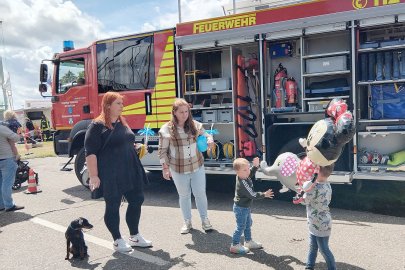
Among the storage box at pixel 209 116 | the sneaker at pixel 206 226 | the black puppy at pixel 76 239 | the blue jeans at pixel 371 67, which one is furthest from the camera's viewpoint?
the storage box at pixel 209 116

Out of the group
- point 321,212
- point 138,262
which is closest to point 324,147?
point 321,212

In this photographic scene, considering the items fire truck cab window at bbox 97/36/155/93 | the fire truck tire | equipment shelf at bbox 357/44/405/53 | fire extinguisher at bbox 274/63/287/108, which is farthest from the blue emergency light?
equipment shelf at bbox 357/44/405/53

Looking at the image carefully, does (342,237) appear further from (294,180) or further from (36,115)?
(36,115)

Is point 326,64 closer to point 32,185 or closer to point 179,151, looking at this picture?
point 179,151

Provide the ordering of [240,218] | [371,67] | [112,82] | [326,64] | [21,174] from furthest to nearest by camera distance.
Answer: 1. [21,174]
2. [112,82]
3. [326,64]
4. [371,67]
5. [240,218]

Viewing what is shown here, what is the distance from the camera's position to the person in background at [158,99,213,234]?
451 cm

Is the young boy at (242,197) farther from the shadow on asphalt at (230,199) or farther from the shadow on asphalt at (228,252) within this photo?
the shadow on asphalt at (230,199)

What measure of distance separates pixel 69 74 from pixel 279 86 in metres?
4.40

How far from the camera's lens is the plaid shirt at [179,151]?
4531 millimetres

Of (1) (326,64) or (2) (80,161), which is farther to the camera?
(2) (80,161)

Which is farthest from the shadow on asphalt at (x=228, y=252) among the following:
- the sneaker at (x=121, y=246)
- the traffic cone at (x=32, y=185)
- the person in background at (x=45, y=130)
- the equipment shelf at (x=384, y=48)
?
the person in background at (x=45, y=130)

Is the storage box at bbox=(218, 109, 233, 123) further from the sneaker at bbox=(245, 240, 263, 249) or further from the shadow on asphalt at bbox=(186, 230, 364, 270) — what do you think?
the sneaker at bbox=(245, 240, 263, 249)

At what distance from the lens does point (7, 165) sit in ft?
19.9

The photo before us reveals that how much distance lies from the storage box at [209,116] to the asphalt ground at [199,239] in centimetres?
133
